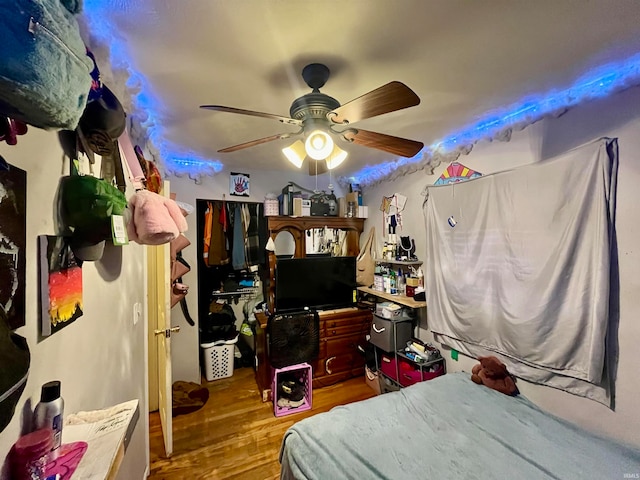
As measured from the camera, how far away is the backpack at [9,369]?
0.42 m

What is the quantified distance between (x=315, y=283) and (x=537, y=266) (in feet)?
6.30

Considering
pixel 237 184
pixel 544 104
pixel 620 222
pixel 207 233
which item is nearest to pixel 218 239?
pixel 207 233

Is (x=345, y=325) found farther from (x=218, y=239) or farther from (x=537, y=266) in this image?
(x=537, y=266)

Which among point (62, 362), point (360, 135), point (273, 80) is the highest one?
point (273, 80)

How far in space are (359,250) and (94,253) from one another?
2.79 metres

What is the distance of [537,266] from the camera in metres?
1.69

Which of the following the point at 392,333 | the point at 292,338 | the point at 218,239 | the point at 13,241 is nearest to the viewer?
the point at 13,241

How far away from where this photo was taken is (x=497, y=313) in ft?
6.20

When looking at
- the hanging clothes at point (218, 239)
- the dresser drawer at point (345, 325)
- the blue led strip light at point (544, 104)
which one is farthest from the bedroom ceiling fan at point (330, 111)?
the dresser drawer at point (345, 325)

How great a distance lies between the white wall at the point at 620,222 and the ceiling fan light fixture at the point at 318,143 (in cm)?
137

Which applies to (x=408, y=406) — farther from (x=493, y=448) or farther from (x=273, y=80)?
(x=273, y=80)

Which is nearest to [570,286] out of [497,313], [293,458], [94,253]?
[497,313]

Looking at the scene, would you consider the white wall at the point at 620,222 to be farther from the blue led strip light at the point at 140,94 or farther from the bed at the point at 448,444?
the blue led strip light at the point at 140,94

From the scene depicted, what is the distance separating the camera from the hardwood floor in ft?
6.07
